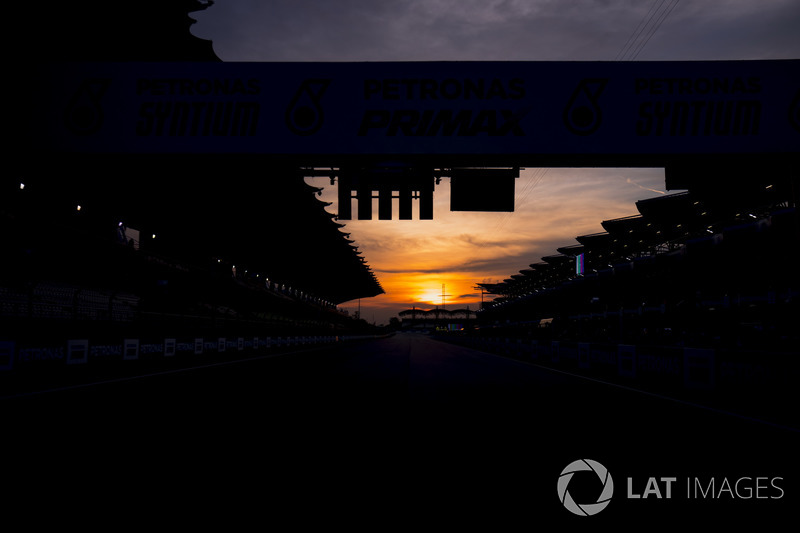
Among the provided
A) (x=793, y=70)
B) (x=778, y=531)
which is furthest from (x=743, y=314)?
(x=778, y=531)

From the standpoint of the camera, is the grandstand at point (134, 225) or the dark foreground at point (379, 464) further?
the grandstand at point (134, 225)

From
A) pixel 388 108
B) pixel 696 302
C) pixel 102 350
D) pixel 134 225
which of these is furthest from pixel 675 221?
pixel 102 350

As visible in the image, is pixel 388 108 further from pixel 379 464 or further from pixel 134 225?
pixel 134 225

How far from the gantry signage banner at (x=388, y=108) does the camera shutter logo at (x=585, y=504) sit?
285 inches

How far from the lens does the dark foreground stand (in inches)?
131

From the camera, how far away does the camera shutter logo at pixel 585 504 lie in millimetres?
3549

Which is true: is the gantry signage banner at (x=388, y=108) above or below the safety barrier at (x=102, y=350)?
above

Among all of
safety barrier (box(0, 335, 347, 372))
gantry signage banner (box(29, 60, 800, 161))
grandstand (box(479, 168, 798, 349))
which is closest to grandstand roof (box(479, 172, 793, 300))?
grandstand (box(479, 168, 798, 349))

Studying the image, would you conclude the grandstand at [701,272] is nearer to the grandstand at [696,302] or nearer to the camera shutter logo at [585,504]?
the grandstand at [696,302]

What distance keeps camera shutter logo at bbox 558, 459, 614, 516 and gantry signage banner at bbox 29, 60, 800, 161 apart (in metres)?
7.25

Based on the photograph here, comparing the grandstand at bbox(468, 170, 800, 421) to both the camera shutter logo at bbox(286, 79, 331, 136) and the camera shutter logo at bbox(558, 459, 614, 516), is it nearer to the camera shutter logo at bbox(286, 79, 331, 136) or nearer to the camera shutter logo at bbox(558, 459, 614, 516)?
the camera shutter logo at bbox(558, 459, 614, 516)

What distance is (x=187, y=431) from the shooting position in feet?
19.3

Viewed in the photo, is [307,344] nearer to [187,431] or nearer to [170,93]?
[170,93]

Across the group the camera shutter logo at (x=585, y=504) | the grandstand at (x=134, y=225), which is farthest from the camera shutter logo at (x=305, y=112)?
the camera shutter logo at (x=585, y=504)
